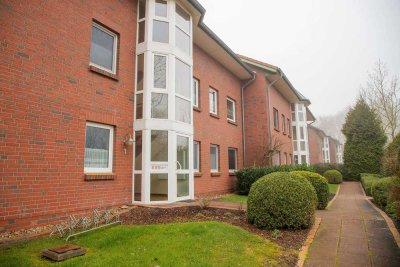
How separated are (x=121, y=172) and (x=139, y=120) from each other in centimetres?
170

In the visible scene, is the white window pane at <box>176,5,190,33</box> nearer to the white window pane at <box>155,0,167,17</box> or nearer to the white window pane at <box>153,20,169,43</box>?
the white window pane at <box>155,0,167,17</box>

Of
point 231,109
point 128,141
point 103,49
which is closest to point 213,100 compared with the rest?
point 231,109

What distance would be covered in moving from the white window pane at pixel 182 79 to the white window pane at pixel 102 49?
2.23m

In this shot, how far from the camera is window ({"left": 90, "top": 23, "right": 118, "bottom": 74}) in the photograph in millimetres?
7980

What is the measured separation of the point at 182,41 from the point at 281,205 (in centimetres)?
691

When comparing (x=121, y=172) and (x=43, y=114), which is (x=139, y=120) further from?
(x=43, y=114)

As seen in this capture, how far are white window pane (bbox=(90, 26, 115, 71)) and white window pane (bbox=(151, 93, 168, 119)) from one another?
5.12 feet

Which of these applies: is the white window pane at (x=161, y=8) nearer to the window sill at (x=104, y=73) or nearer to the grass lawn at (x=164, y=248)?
the window sill at (x=104, y=73)

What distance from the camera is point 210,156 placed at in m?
13.2

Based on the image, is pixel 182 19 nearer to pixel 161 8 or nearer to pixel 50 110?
pixel 161 8

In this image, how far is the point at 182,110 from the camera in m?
9.88

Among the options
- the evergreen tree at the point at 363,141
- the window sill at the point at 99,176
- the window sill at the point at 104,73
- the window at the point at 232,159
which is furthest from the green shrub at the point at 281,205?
the evergreen tree at the point at 363,141

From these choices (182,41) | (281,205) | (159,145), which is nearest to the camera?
(281,205)

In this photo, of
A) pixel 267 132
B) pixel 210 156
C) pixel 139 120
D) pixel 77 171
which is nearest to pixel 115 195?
pixel 77 171
